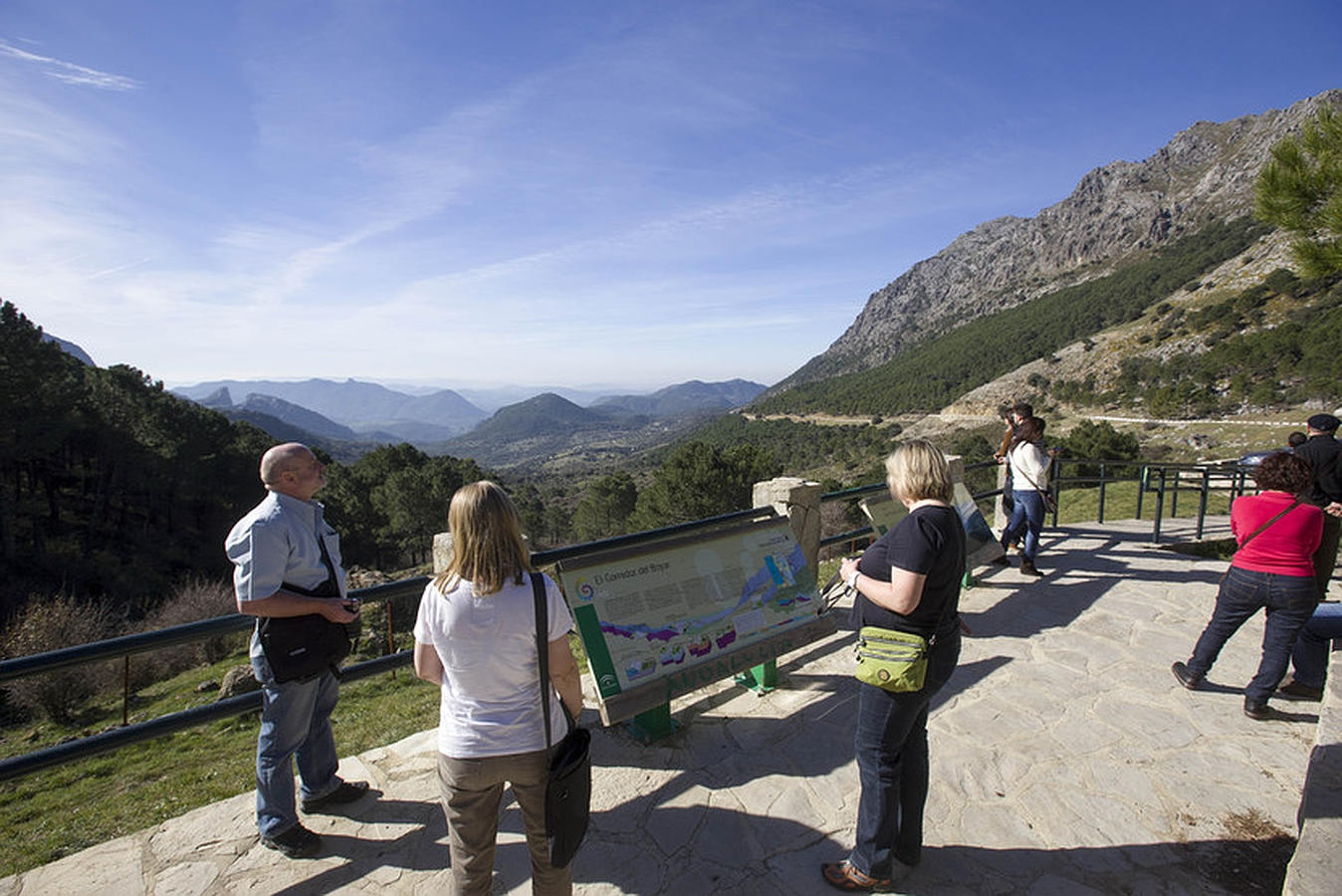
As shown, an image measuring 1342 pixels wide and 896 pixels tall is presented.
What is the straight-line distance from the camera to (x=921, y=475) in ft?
7.68

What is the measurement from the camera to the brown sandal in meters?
2.53

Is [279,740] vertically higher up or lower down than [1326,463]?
lower down

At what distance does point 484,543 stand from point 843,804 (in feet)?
8.09

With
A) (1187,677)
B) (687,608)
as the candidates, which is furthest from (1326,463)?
(687,608)

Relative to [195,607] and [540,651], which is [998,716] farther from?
[195,607]

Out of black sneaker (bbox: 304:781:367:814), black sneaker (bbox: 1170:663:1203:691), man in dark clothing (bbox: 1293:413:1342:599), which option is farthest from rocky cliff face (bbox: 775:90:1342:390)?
black sneaker (bbox: 304:781:367:814)

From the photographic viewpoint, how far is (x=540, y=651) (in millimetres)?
2049

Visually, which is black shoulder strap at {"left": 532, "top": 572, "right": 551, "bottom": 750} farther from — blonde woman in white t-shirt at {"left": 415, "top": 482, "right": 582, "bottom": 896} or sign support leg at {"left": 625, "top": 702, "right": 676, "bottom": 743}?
sign support leg at {"left": 625, "top": 702, "right": 676, "bottom": 743}

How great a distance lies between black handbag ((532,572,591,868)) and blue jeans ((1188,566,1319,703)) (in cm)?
418

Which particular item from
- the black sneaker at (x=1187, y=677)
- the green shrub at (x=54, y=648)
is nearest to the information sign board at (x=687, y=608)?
the black sneaker at (x=1187, y=677)

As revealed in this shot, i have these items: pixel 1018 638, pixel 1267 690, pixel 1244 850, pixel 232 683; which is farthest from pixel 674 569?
pixel 232 683

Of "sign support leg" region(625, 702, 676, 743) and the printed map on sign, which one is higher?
the printed map on sign

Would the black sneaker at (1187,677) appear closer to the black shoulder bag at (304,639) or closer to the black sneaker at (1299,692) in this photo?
the black sneaker at (1299,692)

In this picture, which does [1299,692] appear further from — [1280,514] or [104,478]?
[104,478]
